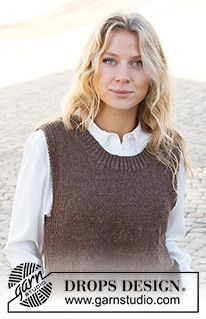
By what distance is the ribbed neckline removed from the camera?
320cm

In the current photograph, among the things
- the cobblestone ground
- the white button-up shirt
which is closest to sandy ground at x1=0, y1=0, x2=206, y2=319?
the cobblestone ground

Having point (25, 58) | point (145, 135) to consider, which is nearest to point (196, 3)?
point (25, 58)

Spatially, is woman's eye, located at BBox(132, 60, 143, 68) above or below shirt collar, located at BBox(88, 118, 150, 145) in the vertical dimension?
above

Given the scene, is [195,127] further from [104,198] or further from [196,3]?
[196,3]

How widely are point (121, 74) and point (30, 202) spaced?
554mm

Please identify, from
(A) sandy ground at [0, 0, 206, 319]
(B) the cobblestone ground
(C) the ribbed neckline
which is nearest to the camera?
(C) the ribbed neckline

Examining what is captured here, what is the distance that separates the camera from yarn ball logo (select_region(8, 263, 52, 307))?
3125 millimetres

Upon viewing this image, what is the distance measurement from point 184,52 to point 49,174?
1280 centimetres

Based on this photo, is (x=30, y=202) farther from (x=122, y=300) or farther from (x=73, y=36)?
(x=73, y=36)

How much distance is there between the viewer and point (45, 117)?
11711mm

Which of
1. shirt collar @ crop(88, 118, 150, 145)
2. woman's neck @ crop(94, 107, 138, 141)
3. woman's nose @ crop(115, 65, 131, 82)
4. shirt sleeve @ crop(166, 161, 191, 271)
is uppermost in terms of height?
woman's nose @ crop(115, 65, 131, 82)

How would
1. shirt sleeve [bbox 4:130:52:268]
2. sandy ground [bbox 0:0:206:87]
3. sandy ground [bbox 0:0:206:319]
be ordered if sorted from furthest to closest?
1. sandy ground [bbox 0:0:206:87]
2. sandy ground [bbox 0:0:206:319]
3. shirt sleeve [bbox 4:130:52:268]

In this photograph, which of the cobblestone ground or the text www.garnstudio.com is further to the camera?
the cobblestone ground

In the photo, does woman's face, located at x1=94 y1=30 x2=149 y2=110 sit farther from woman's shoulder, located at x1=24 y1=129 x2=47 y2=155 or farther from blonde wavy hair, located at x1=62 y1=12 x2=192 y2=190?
woman's shoulder, located at x1=24 y1=129 x2=47 y2=155
